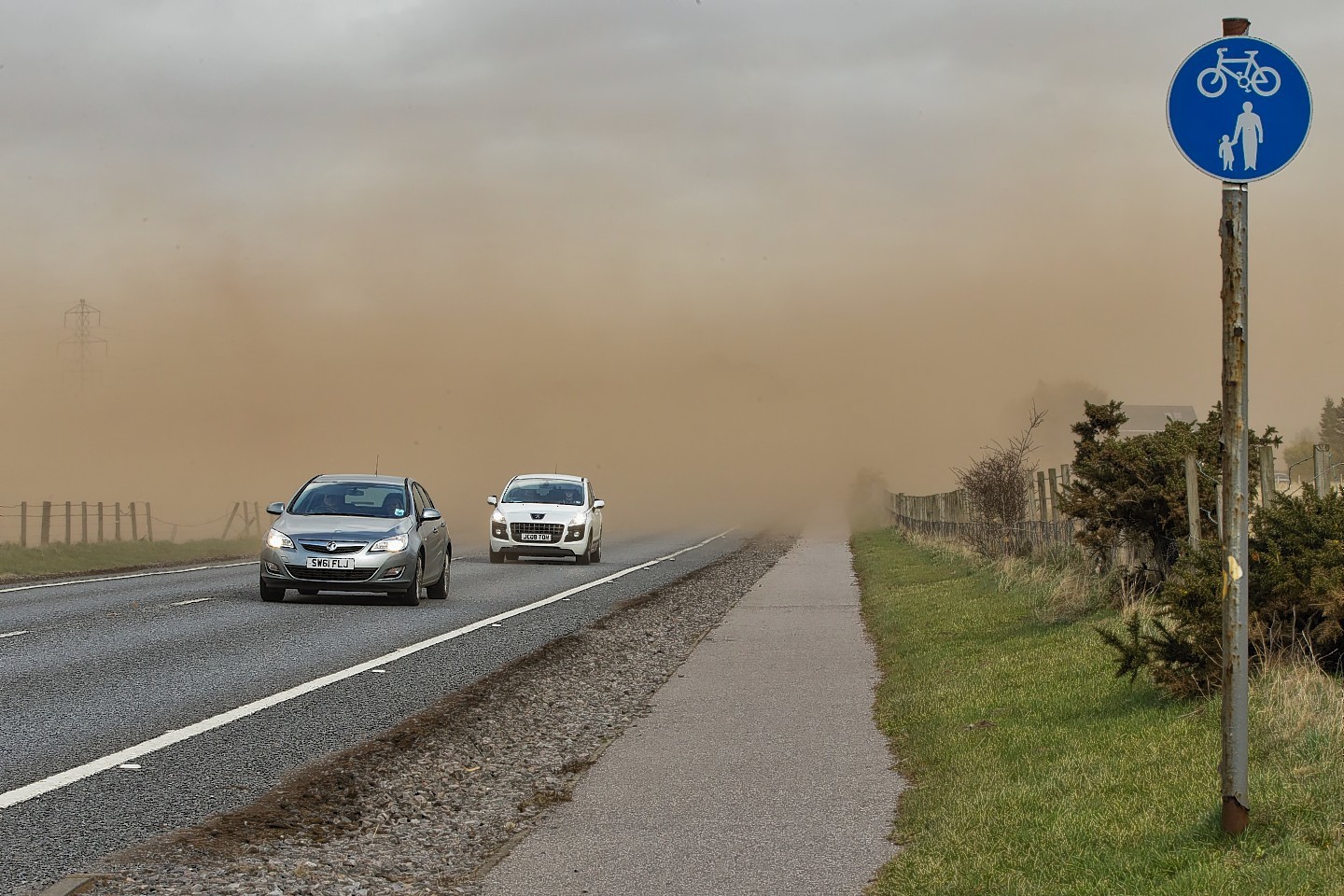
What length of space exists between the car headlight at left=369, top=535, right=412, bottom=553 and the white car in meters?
10.6

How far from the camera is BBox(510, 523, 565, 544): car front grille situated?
3092 cm

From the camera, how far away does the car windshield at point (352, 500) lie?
2052 cm

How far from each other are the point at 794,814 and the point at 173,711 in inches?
203

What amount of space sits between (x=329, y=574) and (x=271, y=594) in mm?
1113

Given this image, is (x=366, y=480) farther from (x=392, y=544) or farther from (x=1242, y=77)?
(x=1242, y=77)

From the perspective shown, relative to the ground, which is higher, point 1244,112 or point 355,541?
point 1244,112

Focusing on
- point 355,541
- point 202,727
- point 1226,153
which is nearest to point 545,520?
point 355,541

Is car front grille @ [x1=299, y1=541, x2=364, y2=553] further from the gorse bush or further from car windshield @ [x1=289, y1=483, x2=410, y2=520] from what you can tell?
the gorse bush

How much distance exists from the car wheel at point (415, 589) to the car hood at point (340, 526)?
506 mm

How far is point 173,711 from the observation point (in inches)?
409

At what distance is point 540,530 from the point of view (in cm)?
3102

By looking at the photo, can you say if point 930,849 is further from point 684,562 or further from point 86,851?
point 684,562

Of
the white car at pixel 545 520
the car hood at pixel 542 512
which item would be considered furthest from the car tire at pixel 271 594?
the car hood at pixel 542 512

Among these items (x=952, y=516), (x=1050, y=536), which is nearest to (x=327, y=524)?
(x=1050, y=536)
